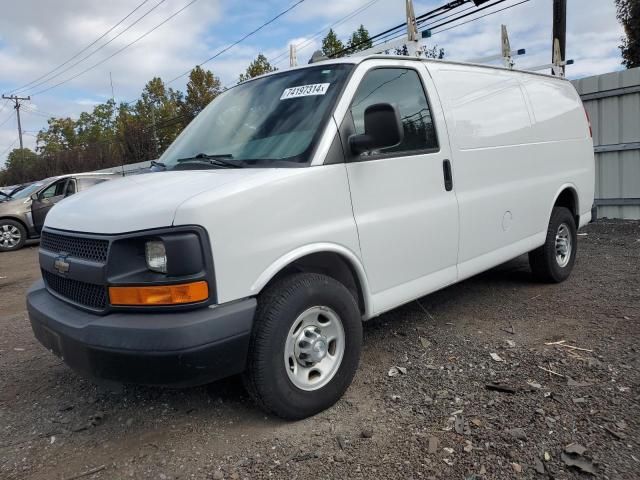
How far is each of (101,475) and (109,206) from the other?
134 centimetres

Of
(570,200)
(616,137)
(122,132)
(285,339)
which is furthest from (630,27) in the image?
(122,132)

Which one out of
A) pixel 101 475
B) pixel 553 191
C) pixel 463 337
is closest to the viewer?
pixel 101 475

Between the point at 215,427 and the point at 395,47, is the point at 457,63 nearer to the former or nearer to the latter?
the point at 395,47

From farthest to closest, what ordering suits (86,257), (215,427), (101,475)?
(215,427) → (86,257) → (101,475)

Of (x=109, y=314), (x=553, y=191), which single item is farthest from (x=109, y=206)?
(x=553, y=191)

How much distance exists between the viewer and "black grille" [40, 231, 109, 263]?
2.64m

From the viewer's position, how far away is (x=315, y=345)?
2938 millimetres

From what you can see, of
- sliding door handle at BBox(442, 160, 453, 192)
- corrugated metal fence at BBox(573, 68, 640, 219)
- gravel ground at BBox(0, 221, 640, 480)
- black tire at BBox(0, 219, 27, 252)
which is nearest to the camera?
gravel ground at BBox(0, 221, 640, 480)

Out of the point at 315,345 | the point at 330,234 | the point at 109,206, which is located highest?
the point at 109,206

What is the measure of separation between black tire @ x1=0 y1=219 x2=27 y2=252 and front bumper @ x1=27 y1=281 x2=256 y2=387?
11.2 metres

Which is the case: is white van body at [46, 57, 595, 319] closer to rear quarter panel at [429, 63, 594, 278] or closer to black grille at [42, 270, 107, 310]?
A: rear quarter panel at [429, 63, 594, 278]

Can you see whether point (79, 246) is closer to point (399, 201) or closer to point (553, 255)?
point (399, 201)

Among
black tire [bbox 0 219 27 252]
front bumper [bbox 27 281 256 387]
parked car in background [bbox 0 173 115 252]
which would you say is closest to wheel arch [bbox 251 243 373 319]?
front bumper [bbox 27 281 256 387]

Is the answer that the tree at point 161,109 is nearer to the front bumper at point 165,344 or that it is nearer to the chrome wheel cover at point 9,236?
the chrome wheel cover at point 9,236
